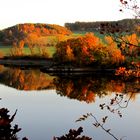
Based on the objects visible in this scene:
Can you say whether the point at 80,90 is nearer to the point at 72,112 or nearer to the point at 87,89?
the point at 87,89

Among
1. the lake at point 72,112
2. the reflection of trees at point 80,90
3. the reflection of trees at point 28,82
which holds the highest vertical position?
the lake at point 72,112

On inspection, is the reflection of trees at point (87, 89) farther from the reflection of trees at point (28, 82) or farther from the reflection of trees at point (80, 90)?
the reflection of trees at point (28, 82)

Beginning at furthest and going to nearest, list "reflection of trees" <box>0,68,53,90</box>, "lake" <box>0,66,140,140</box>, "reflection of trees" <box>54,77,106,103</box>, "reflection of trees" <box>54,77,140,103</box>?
"reflection of trees" <box>0,68,53,90</box>, "reflection of trees" <box>54,77,140,103</box>, "reflection of trees" <box>54,77,106,103</box>, "lake" <box>0,66,140,140</box>

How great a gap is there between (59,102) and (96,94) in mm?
10427

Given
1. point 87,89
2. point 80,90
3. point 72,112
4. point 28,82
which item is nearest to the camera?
point 72,112

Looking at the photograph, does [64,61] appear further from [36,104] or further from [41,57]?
[36,104]

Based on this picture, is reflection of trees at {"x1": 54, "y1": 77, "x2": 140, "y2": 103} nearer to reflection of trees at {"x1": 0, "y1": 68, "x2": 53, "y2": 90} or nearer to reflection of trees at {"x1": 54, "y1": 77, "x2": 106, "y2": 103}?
reflection of trees at {"x1": 54, "y1": 77, "x2": 106, "y2": 103}

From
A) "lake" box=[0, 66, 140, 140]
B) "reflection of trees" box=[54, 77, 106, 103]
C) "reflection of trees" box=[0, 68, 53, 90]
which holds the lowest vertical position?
"reflection of trees" box=[0, 68, 53, 90]

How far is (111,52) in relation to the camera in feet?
417

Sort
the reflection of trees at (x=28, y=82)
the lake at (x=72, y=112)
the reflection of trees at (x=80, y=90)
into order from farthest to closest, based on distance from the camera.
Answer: the reflection of trees at (x=28, y=82), the reflection of trees at (x=80, y=90), the lake at (x=72, y=112)

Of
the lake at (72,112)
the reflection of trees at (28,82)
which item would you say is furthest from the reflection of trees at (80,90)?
the reflection of trees at (28,82)

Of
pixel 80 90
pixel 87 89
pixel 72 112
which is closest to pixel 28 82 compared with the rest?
pixel 87 89

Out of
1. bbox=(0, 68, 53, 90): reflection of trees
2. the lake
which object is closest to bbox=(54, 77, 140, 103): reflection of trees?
the lake

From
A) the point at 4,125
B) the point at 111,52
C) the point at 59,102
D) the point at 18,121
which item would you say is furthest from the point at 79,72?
the point at 4,125
